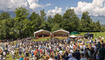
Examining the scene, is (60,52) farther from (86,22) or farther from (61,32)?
(86,22)

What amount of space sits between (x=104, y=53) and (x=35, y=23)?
187 feet

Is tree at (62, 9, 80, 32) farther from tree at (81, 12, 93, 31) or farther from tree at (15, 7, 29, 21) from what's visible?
tree at (15, 7, 29, 21)

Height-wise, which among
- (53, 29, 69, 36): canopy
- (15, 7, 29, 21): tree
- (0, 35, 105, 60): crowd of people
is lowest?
(53, 29, 69, 36): canopy

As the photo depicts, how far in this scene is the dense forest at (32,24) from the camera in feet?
178

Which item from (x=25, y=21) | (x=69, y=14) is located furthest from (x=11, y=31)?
(x=69, y=14)

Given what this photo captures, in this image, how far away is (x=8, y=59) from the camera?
1697cm

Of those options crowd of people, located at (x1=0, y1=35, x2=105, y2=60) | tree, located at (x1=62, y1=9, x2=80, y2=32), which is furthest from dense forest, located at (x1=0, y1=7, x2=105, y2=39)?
crowd of people, located at (x1=0, y1=35, x2=105, y2=60)

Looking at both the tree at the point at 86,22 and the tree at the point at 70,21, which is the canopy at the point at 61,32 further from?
the tree at the point at 86,22

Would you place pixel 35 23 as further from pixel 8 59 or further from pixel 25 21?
pixel 8 59

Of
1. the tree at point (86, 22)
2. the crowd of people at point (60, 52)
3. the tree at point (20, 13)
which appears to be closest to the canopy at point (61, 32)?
the tree at point (20, 13)

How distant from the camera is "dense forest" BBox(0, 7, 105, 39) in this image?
5437cm

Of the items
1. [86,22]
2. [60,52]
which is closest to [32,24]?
[86,22]

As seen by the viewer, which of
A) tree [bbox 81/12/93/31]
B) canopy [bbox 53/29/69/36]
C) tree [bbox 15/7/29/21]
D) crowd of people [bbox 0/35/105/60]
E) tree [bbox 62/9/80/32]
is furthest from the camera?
tree [bbox 81/12/93/31]

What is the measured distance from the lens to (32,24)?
2505 inches
